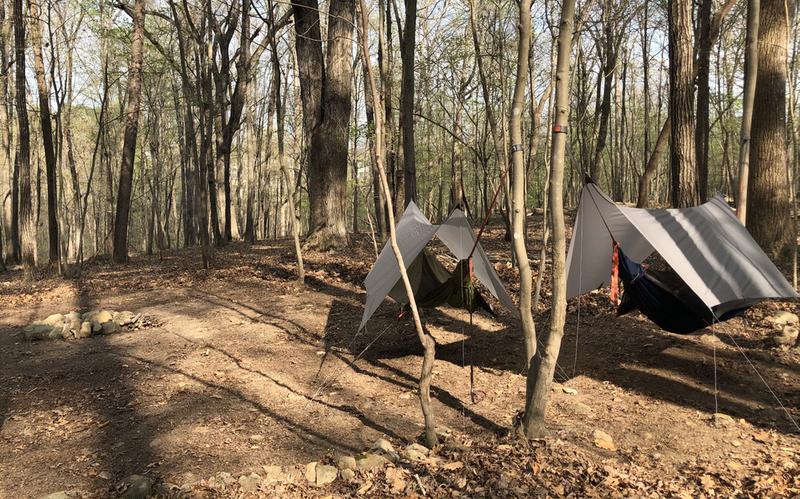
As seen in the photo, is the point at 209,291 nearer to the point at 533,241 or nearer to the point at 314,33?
the point at 314,33

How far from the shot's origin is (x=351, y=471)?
3.25m

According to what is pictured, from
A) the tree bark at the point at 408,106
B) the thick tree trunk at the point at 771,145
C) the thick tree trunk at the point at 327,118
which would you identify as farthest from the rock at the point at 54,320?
the thick tree trunk at the point at 771,145

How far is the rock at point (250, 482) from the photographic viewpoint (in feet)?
10.2

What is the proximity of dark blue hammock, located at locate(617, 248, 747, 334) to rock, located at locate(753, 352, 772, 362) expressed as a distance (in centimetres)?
74

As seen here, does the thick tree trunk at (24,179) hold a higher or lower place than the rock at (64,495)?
higher

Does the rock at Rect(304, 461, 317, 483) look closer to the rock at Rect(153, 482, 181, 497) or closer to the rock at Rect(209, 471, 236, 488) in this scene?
the rock at Rect(209, 471, 236, 488)

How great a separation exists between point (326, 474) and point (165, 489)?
98 cm

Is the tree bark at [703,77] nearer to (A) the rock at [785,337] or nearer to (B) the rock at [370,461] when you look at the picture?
(A) the rock at [785,337]

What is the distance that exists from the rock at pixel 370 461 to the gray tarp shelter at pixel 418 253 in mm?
A: 1924

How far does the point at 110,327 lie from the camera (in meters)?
6.74

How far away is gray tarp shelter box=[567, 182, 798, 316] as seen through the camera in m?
4.09

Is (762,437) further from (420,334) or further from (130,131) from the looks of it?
(130,131)

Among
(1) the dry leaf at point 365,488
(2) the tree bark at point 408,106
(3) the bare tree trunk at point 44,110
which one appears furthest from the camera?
(3) the bare tree trunk at point 44,110

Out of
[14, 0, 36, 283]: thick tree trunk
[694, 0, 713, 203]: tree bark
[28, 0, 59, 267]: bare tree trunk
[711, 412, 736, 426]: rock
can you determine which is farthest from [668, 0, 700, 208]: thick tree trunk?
[14, 0, 36, 283]: thick tree trunk
